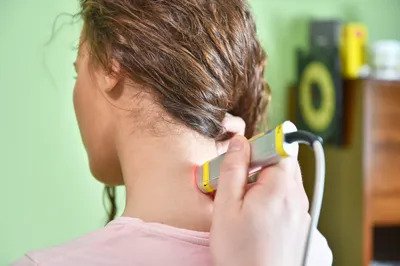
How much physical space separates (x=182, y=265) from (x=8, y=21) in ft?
3.37

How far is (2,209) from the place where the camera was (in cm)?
144

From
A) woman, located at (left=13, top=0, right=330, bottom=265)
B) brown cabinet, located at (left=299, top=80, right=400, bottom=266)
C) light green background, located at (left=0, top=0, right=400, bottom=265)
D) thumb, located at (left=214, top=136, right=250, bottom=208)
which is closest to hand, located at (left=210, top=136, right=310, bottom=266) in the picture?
thumb, located at (left=214, top=136, right=250, bottom=208)

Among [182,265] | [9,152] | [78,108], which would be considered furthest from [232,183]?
[9,152]

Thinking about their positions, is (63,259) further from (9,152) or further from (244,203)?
(9,152)

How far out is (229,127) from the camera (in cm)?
74

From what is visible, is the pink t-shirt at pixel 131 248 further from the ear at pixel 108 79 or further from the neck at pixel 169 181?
the ear at pixel 108 79

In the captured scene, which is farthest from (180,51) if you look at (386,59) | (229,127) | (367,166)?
(386,59)

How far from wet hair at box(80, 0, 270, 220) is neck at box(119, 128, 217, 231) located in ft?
0.08

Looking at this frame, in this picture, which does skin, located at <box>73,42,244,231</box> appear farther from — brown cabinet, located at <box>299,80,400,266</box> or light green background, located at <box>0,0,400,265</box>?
brown cabinet, located at <box>299,80,400,266</box>

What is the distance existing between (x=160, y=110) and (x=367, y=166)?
1246 mm

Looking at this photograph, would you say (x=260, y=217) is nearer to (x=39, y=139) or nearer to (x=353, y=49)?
(x=39, y=139)

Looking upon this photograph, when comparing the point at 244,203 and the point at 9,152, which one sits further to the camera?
the point at 9,152

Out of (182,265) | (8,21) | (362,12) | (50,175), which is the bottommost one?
(182,265)

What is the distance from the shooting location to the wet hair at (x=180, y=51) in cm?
69
